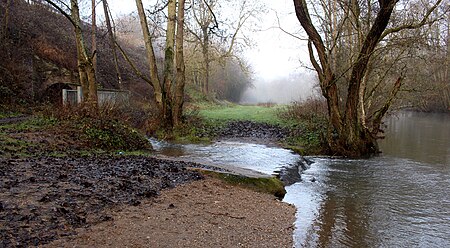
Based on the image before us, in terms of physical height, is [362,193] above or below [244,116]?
below

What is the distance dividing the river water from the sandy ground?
0.45 m

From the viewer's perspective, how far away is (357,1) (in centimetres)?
1399

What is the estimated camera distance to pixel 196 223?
17.4ft

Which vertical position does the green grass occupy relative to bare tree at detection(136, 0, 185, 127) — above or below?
below

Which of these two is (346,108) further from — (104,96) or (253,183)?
(104,96)

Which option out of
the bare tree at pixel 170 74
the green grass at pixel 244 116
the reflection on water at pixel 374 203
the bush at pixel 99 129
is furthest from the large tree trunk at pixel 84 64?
the green grass at pixel 244 116

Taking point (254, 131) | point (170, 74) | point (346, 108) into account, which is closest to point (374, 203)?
point (346, 108)

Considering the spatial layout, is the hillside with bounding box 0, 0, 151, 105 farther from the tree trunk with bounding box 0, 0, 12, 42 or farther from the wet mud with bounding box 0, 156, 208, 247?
the wet mud with bounding box 0, 156, 208, 247

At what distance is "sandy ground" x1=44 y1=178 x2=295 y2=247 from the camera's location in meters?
4.45

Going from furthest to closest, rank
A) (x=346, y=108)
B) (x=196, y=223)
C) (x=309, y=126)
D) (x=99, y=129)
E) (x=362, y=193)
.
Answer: (x=309, y=126) → (x=346, y=108) → (x=99, y=129) → (x=362, y=193) → (x=196, y=223)

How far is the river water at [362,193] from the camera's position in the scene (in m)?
5.83

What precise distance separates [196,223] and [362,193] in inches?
187

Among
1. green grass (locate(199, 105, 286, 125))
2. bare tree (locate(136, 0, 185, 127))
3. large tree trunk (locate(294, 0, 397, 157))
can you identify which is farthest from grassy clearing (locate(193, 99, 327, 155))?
bare tree (locate(136, 0, 185, 127))

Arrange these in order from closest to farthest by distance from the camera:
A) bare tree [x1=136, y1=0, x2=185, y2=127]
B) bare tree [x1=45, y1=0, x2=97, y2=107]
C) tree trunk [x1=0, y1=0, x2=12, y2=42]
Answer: bare tree [x1=45, y1=0, x2=97, y2=107] → bare tree [x1=136, y1=0, x2=185, y2=127] → tree trunk [x1=0, y1=0, x2=12, y2=42]
